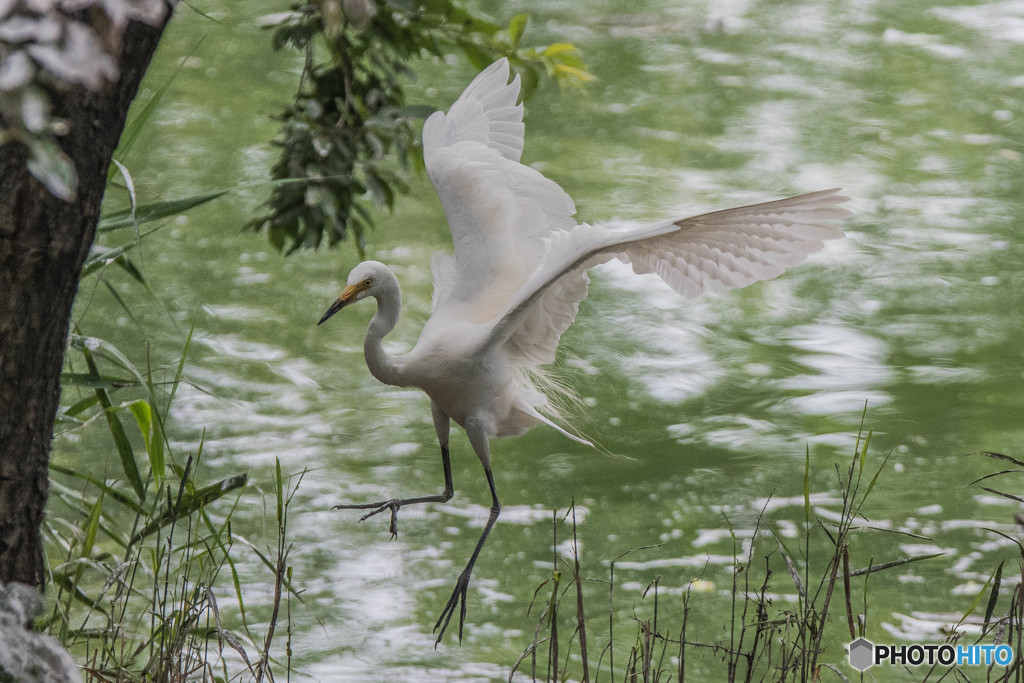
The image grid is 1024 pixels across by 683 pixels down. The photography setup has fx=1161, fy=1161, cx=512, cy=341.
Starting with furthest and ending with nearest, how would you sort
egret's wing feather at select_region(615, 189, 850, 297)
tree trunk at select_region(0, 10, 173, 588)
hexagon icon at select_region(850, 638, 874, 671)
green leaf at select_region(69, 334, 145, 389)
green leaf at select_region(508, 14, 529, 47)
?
green leaf at select_region(508, 14, 529, 47) → green leaf at select_region(69, 334, 145, 389) → hexagon icon at select_region(850, 638, 874, 671) → egret's wing feather at select_region(615, 189, 850, 297) → tree trunk at select_region(0, 10, 173, 588)

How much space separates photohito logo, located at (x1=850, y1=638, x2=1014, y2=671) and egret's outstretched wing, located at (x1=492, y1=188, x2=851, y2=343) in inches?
19.7

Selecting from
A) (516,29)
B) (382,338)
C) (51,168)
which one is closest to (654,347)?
(516,29)

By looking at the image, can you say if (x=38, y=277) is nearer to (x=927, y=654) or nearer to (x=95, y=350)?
(x=95, y=350)

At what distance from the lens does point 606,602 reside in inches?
105

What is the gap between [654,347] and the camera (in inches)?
150

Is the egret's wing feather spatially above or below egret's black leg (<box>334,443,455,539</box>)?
above

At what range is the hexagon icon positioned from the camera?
4.96 ft

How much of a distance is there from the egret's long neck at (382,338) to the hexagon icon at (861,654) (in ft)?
2.53

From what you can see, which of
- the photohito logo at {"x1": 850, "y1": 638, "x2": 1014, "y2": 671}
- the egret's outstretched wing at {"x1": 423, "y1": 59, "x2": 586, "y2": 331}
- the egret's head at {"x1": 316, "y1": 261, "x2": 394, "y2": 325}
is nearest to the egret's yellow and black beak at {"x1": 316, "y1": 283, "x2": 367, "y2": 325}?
the egret's head at {"x1": 316, "y1": 261, "x2": 394, "y2": 325}

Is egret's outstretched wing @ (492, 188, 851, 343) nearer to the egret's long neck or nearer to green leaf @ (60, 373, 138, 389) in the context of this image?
the egret's long neck

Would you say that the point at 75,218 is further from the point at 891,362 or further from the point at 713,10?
the point at 713,10

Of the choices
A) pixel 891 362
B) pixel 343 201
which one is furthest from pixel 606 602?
pixel 891 362

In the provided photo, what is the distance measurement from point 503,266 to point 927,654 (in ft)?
A: 4.08

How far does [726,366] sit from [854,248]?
3.22 ft
